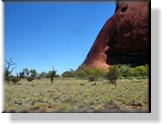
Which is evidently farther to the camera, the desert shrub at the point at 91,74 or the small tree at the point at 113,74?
the desert shrub at the point at 91,74

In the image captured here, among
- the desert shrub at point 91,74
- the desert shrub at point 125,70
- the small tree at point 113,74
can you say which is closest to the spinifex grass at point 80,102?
the small tree at point 113,74

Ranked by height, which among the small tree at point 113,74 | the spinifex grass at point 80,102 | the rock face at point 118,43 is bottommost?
the spinifex grass at point 80,102

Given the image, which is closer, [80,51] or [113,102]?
[113,102]

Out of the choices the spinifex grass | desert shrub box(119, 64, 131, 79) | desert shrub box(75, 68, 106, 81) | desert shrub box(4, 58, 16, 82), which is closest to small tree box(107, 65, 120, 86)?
desert shrub box(119, 64, 131, 79)

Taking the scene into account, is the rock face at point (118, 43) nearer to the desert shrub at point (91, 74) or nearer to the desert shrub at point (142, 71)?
the desert shrub at point (91, 74)

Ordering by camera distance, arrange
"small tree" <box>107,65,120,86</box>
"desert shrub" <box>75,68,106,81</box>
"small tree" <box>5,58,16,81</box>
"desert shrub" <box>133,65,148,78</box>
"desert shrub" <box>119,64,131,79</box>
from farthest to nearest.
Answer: "desert shrub" <box>75,68,106,81</box> < "desert shrub" <box>119,64,131,79</box> < "small tree" <box>107,65,120,86</box> < "desert shrub" <box>133,65,148,78</box> < "small tree" <box>5,58,16,81</box>

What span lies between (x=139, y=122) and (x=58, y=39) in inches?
94.7

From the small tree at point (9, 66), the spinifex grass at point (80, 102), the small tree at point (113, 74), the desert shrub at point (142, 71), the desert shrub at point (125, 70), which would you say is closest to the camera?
the spinifex grass at point (80, 102)

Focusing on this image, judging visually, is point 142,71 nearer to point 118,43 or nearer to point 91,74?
point 91,74

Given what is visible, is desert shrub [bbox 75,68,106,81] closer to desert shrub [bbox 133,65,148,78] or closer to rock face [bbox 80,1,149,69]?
rock face [bbox 80,1,149,69]

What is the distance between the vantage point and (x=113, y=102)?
5422mm

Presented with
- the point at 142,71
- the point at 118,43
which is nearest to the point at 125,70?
the point at 142,71
